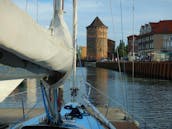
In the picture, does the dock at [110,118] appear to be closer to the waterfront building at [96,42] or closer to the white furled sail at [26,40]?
the white furled sail at [26,40]

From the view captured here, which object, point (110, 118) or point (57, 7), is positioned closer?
point (57, 7)

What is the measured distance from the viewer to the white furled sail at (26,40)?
3164 millimetres

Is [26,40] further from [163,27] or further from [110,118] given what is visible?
[163,27]

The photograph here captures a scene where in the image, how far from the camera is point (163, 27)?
443ft

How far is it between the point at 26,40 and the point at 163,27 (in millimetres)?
134485

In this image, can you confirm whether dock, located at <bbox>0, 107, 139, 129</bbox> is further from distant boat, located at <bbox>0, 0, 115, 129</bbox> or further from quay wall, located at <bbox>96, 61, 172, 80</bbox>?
quay wall, located at <bbox>96, 61, 172, 80</bbox>

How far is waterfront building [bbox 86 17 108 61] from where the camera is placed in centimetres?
15394

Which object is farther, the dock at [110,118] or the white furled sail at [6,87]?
the dock at [110,118]

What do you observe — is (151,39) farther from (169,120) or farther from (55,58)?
(55,58)

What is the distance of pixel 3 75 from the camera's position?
4.11m

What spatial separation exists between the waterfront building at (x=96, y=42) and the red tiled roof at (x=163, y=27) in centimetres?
2236

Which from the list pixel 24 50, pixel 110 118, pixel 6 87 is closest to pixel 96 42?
pixel 110 118

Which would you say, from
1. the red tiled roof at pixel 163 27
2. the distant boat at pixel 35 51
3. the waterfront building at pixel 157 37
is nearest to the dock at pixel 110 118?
the distant boat at pixel 35 51

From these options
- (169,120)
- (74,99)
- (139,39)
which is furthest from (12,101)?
(139,39)
